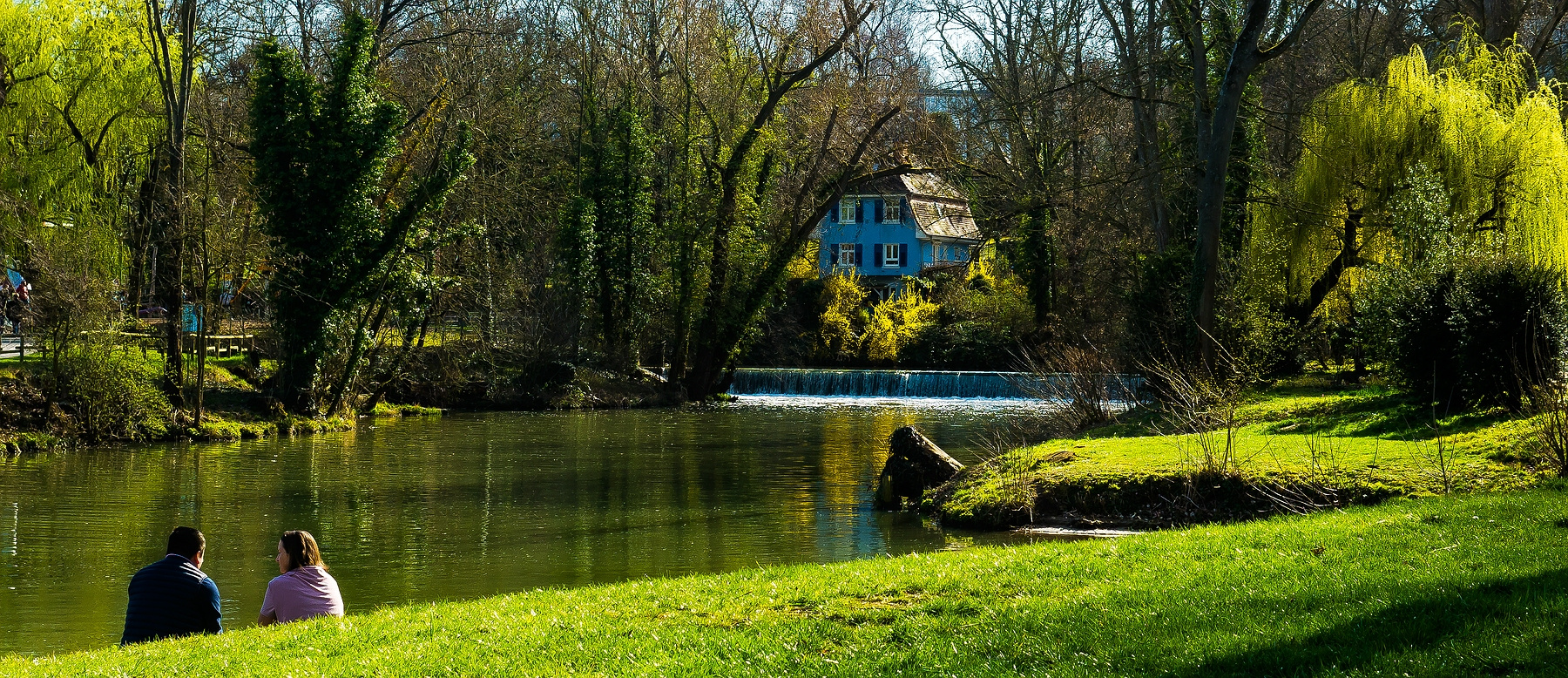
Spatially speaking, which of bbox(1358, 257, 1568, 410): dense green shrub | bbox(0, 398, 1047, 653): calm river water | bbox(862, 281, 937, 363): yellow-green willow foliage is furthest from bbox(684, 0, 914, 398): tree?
bbox(1358, 257, 1568, 410): dense green shrub

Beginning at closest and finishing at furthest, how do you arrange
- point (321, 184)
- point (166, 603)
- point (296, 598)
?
point (166, 603) → point (296, 598) → point (321, 184)

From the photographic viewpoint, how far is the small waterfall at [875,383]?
40688 mm

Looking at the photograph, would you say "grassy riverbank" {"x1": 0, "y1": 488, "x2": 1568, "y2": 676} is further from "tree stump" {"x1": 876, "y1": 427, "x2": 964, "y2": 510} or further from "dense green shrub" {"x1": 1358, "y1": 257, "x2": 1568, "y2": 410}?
"tree stump" {"x1": 876, "y1": 427, "x2": 964, "y2": 510}

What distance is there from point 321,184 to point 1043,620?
25486 millimetres

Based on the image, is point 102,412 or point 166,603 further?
point 102,412

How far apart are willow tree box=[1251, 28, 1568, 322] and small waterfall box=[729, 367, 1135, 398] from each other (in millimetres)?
13079

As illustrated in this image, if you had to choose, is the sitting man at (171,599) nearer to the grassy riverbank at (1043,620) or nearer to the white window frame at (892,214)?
the grassy riverbank at (1043,620)

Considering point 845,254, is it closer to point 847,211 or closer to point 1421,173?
point 847,211

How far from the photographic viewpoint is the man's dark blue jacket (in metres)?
8.41

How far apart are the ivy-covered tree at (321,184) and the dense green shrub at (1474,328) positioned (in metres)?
21.3

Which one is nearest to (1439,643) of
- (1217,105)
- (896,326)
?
(1217,105)

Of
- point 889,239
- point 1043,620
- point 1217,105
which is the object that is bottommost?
point 1043,620

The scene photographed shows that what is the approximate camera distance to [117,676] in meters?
6.84

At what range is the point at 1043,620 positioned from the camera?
709 cm
